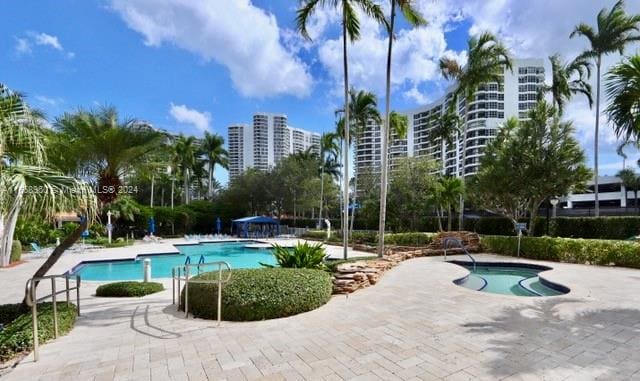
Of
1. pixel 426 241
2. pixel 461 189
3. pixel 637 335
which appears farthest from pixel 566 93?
pixel 637 335

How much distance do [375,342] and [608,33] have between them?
73.5ft

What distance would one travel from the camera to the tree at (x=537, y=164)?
14219mm

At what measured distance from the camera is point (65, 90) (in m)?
14.9

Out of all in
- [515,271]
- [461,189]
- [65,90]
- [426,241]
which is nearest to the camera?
[515,271]

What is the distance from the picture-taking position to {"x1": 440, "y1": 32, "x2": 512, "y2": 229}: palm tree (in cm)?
1833

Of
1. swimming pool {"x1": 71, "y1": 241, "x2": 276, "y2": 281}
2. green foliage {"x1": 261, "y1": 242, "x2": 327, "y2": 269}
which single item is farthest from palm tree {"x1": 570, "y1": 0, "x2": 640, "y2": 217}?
swimming pool {"x1": 71, "y1": 241, "x2": 276, "y2": 281}

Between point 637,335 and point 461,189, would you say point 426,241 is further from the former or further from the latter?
point 637,335

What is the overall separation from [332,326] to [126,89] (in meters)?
18.5

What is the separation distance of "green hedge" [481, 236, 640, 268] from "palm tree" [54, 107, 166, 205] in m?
13.8

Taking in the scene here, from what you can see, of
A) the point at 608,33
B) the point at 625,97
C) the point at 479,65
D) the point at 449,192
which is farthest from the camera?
the point at 449,192

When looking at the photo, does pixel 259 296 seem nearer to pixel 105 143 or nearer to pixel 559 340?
pixel 105 143

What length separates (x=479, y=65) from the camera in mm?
18688

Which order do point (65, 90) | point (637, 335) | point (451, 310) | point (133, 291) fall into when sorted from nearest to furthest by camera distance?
point (637, 335), point (451, 310), point (133, 291), point (65, 90)

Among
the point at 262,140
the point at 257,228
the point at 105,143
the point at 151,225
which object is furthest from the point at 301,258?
the point at 262,140
